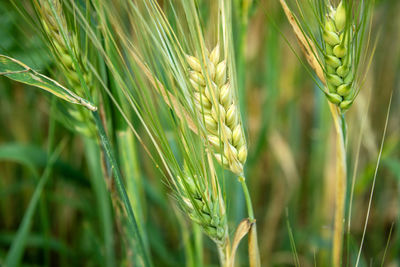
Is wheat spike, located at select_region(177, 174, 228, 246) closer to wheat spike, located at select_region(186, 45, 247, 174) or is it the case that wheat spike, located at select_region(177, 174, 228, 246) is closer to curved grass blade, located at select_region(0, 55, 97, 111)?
wheat spike, located at select_region(186, 45, 247, 174)

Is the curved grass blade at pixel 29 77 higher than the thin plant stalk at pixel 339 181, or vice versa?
the curved grass blade at pixel 29 77

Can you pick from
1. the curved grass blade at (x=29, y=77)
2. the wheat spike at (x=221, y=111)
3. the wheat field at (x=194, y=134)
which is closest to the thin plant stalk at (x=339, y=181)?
the wheat field at (x=194, y=134)

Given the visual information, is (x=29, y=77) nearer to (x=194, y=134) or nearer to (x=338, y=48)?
(x=194, y=134)

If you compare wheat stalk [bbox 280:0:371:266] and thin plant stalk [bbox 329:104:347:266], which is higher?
wheat stalk [bbox 280:0:371:266]

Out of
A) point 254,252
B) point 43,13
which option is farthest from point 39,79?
point 254,252

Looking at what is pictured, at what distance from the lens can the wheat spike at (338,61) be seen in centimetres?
48

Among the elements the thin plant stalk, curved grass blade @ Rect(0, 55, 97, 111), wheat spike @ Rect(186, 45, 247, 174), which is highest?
curved grass blade @ Rect(0, 55, 97, 111)

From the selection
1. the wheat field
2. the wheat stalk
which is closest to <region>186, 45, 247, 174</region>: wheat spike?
the wheat field

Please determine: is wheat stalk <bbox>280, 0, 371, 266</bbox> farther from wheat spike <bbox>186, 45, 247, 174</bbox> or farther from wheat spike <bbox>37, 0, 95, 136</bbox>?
wheat spike <bbox>37, 0, 95, 136</bbox>

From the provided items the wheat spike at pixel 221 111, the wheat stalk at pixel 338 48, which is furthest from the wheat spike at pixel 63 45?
the wheat stalk at pixel 338 48

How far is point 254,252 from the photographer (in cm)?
50

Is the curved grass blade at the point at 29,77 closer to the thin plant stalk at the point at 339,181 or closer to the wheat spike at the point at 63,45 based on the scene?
the wheat spike at the point at 63,45

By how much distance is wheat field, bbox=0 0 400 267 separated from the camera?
459mm

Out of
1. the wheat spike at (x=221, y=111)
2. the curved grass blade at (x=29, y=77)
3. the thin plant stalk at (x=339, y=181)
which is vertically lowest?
the thin plant stalk at (x=339, y=181)
